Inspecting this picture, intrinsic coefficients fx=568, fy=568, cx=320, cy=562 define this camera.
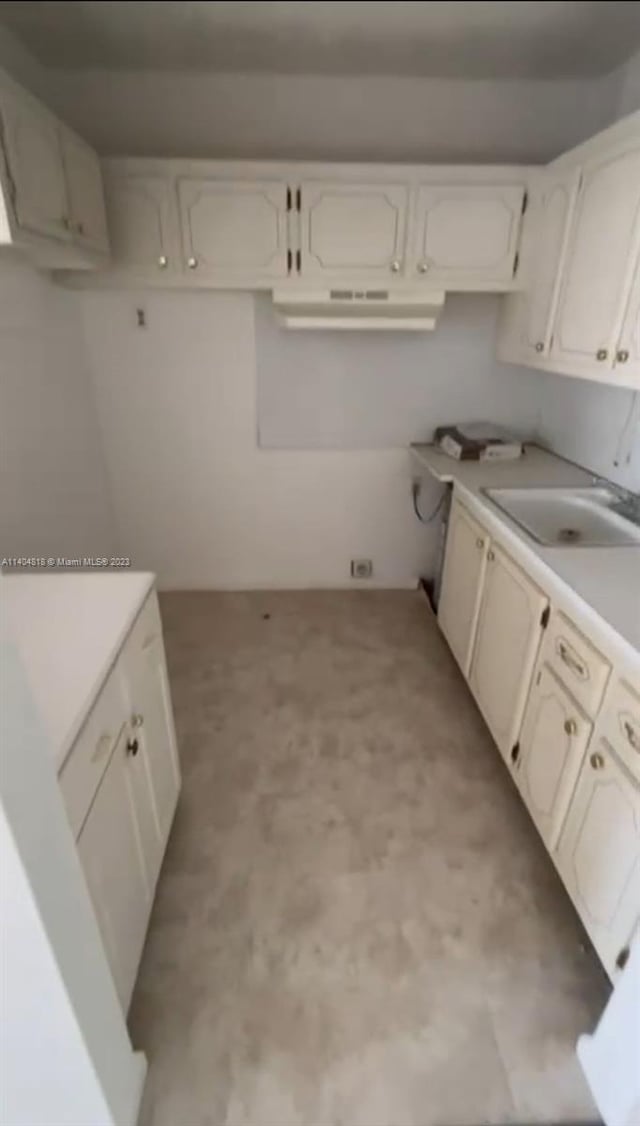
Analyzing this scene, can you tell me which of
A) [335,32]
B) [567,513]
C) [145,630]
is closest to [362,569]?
[567,513]

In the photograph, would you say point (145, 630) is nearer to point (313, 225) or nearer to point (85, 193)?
point (85, 193)

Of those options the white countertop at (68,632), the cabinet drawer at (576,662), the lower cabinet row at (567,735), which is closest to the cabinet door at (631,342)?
the lower cabinet row at (567,735)

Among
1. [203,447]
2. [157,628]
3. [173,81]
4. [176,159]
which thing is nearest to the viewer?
[157,628]

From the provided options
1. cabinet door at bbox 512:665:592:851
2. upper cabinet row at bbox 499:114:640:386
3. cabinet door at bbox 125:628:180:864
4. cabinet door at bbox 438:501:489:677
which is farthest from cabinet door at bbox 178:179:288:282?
cabinet door at bbox 512:665:592:851

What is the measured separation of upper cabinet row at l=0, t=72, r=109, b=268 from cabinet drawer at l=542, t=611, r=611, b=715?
5.30 feet

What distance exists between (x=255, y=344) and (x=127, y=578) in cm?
162

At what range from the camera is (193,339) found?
2631mm

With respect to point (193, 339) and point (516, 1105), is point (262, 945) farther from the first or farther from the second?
point (193, 339)

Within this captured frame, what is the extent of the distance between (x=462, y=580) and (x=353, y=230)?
1.41 m

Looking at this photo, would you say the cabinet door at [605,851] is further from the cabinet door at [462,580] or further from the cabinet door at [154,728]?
the cabinet door at [154,728]

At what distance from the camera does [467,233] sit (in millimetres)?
2191

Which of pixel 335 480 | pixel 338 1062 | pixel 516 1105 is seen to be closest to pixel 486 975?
pixel 516 1105

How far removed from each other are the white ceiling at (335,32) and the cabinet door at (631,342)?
30.3 inches

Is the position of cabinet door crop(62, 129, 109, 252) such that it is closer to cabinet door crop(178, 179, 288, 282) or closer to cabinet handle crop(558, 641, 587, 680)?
cabinet door crop(178, 179, 288, 282)
